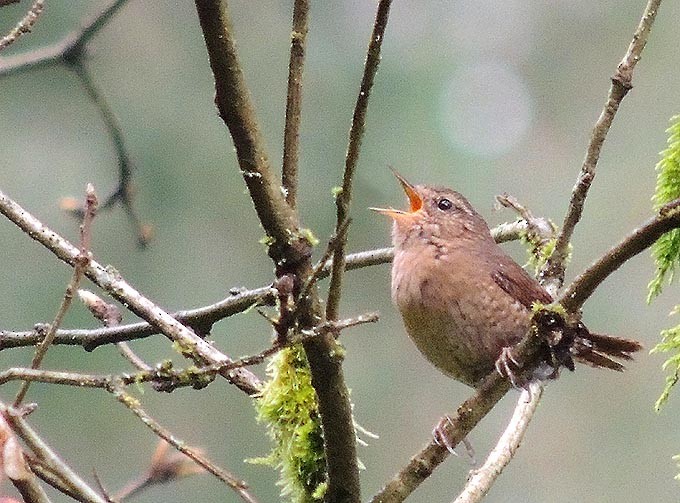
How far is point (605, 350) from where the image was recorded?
179 cm

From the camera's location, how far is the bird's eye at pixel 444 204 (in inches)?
92.2

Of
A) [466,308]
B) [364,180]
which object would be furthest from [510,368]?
[364,180]

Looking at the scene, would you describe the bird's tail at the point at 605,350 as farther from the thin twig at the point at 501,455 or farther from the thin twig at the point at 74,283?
the thin twig at the point at 74,283

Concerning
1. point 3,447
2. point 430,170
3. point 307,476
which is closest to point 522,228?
point 307,476

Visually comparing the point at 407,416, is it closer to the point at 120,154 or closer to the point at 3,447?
the point at 120,154

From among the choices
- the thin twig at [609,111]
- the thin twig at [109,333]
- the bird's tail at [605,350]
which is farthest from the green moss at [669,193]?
the thin twig at [109,333]

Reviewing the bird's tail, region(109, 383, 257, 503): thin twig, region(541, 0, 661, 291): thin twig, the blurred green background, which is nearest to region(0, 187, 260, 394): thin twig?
region(109, 383, 257, 503): thin twig

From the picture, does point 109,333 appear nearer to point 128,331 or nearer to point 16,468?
point 128,331

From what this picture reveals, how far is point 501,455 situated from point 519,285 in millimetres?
410

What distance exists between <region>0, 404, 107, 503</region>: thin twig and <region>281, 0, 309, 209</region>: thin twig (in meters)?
0.39

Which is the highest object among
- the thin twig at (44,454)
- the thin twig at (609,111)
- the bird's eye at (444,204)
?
the bird's eye at (444,204)

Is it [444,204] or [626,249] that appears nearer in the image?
[626,249]

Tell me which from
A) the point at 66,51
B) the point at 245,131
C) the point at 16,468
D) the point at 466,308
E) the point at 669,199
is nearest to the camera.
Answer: the point at 16,468

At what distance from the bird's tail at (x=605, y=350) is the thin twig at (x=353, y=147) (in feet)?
2.22
